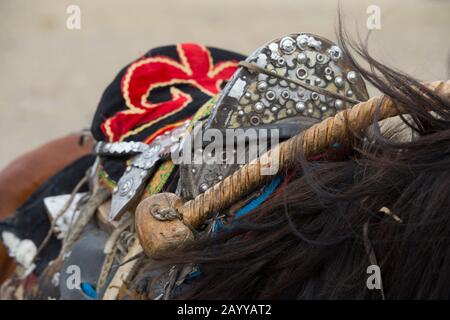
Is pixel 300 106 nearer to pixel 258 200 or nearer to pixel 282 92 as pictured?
pixel 282 92

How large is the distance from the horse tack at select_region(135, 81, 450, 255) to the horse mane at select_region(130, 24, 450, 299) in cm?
2

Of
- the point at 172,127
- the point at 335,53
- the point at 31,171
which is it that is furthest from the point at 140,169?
the point at 31,171

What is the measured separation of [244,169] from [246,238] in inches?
3.9

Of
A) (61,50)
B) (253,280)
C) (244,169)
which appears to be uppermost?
(244,169)

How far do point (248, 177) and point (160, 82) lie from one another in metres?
0.68

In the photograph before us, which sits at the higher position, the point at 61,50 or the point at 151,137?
the point at 151,137

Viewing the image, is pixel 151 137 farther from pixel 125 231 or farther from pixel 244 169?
pixel 244 169

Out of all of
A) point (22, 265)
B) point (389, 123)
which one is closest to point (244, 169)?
point (389, 123)

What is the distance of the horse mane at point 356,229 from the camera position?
0.95 metres

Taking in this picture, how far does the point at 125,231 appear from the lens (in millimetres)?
1379

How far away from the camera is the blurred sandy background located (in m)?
5.25

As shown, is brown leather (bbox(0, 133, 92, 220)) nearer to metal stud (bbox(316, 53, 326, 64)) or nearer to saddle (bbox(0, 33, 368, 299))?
saddle (bbox(0, 33, 368, 299))

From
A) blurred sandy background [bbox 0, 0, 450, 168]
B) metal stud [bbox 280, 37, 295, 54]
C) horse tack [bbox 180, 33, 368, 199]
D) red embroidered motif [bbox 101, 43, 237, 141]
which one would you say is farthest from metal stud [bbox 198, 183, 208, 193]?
blurred sandy background [bbox 0, 0, 450, 168]

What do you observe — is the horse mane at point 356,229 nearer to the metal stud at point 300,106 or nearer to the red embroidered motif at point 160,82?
the metal stud at point 300,106
